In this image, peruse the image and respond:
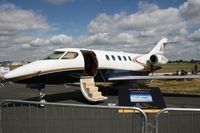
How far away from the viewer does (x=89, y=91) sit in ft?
53.1

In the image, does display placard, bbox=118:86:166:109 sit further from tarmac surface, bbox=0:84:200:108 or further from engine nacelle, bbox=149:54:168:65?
engine nacelle, bbox=149:54:168:65

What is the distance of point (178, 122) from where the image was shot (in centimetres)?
636

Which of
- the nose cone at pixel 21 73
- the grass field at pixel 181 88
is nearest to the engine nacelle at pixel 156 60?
the grass field at pixel 181 88

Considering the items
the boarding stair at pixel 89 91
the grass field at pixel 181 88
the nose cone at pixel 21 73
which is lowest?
the grass field at pixel 181 88

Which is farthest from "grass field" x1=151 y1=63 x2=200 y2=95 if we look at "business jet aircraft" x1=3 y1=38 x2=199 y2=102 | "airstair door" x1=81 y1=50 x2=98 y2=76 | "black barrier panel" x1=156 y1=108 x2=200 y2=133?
"black barrier panel" x1=156 y1=108 x2=200 y2=133

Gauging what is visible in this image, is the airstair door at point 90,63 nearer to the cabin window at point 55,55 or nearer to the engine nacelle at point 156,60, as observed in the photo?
the cabin window at point 55,55

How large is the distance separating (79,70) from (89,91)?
134 centimetres

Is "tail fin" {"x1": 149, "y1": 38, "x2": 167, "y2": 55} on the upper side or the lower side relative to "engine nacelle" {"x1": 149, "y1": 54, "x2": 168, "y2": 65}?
upper

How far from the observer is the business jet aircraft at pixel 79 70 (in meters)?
14.2

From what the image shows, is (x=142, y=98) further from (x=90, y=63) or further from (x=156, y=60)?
(x=156, y=60)

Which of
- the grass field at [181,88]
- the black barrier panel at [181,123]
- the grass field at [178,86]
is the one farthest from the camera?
the grass field at [178,86]

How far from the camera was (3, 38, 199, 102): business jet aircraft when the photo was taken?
1419 centimetres

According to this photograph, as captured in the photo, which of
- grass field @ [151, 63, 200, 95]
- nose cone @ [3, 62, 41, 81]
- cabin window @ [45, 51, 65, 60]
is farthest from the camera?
grass field @ [151, 63, 200, 95]

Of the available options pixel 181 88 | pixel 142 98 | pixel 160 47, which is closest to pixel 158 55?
pixel 160 47
